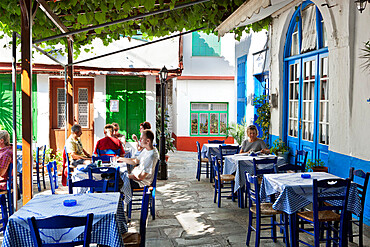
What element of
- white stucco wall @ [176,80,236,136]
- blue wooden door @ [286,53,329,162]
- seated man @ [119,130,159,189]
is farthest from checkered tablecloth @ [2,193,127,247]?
white stucco wall @ [176,80,236,136]

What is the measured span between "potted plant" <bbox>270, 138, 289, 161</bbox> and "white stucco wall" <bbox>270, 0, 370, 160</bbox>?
2.33m

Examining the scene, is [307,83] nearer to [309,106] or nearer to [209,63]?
[309,106]

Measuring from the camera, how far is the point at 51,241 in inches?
161

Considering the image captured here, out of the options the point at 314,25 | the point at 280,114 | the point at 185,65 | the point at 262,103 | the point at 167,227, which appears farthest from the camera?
the point at 185,65

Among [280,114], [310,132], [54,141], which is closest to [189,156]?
[54,141]

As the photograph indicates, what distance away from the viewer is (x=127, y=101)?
45.5ft

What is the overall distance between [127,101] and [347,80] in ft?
26.0

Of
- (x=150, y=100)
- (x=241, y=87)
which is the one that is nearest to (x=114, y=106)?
(x=150, y=100)

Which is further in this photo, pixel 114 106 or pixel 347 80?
pixel 114 106

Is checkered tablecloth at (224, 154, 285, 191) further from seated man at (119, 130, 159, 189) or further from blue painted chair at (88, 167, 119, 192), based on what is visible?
blue painted chair at (88, 167, 119, 192)

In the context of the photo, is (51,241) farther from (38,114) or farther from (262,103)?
(38,114)

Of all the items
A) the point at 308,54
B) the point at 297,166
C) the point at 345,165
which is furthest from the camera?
the point at 308,54

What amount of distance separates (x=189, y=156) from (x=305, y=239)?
35.4ft

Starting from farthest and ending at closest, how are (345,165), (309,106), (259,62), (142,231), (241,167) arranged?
(259,62)
(309,106)
(241,167)
(345,165)
(142,231)
